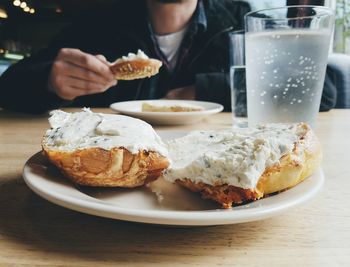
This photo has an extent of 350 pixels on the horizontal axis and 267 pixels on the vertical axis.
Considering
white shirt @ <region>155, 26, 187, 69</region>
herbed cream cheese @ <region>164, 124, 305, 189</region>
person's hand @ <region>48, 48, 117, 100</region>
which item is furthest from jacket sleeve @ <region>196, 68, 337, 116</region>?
herbed cream cheese @ <region>164, 124, 305, 189</region>

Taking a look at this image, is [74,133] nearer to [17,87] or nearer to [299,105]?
[299,105]

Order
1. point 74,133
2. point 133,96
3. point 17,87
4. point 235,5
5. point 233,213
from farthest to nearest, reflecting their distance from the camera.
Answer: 1. point 235,5
2. point 133,96
3. point 17,87
4. point 74,133
5. point 233,213

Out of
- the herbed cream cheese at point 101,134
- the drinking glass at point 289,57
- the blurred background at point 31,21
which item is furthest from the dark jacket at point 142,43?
the blurred background at point 31,21

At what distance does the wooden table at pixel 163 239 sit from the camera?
0.95ft

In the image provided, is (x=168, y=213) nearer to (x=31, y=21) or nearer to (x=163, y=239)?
(x=163, y=239)

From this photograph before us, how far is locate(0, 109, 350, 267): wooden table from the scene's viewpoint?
29cm

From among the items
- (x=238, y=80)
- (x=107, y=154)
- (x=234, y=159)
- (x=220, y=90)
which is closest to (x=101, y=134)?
(x=107, y=154)

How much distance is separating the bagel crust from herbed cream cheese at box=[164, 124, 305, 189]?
2 centimetres

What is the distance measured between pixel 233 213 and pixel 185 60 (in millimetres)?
1491

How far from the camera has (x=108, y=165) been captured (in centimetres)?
37

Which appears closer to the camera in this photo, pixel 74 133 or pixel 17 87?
pixel 74 133

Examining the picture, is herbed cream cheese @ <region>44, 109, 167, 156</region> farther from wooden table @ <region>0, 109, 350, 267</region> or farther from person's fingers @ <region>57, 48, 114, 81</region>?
person's fingers @ <region>57, 48, 114, 81</region>

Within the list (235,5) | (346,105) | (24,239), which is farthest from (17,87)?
(346,105)

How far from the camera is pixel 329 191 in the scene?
1.50 feet
